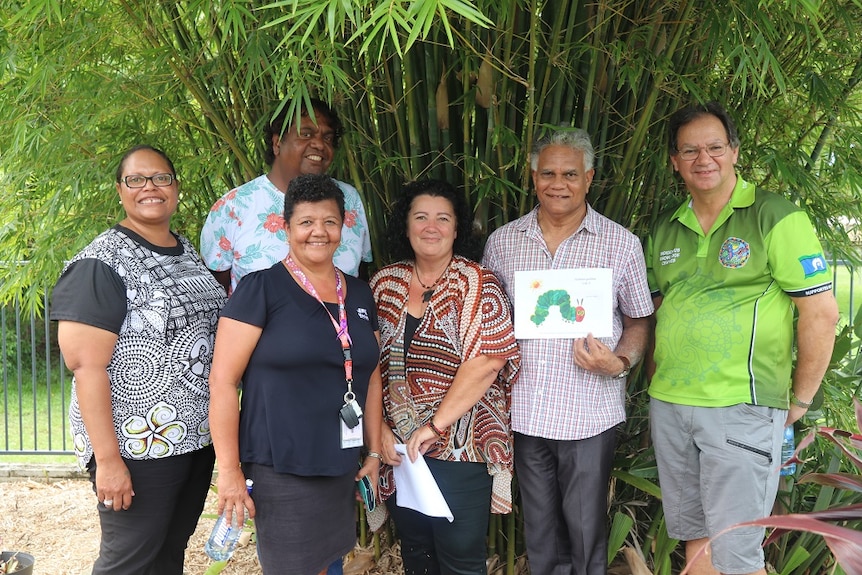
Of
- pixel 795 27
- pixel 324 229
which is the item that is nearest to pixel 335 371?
pixel 324 229

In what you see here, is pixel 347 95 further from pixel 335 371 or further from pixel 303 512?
pixel 303 512

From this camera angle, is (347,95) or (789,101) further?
(789,101)

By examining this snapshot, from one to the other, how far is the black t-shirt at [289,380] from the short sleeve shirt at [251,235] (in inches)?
9.0

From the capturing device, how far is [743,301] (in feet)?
5.73

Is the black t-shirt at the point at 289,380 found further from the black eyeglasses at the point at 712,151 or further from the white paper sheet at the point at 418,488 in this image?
the black eyeglasses at the point at 712,151

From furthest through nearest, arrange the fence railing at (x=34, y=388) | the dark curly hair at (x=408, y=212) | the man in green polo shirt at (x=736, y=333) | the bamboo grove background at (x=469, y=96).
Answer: the fence railing at (x=34, y=388)
the dark curly hair at (x=408, y=212)
the bamboo grove background at (x=469, y=96)
the man in green polo shirt at (x=736, y=333)

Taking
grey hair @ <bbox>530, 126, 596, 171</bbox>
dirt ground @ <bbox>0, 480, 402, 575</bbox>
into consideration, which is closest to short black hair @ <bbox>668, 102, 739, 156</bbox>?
grey hair @ <bbox>530, 126, 596, 171</bbox>

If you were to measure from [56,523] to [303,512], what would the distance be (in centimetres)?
223

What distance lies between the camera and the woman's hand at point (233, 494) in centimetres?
162

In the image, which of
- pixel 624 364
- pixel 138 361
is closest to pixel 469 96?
pixel 624 364

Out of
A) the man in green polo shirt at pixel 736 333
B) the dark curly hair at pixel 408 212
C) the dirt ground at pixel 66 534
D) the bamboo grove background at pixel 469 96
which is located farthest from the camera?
the dirt ground at pixel 66 534

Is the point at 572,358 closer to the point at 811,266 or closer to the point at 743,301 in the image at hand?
the point at 743,301

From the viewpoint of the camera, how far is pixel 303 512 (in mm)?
1664

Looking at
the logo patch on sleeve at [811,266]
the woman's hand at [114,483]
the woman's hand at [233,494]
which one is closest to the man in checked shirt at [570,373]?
the logo patch on sleeve at [811,266]
